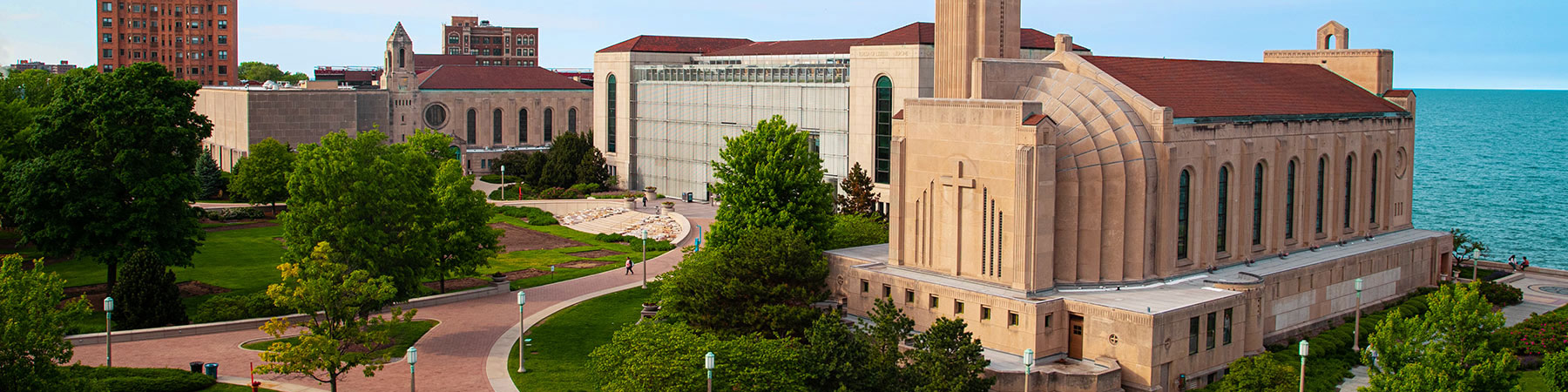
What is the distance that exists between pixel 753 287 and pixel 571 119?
340 ft

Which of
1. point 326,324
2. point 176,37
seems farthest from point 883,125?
point 176,37

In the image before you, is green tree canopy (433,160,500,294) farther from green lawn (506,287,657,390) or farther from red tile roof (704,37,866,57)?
red tile roof (704,37,866,57)

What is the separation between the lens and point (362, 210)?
55750 mm

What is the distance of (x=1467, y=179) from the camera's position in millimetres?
179625

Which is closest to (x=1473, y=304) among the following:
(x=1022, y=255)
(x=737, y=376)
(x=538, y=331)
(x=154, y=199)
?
(x=1022, y=255)

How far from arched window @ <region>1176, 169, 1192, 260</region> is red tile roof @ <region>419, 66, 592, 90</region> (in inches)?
3916

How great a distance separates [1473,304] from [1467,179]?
157585 millimetres

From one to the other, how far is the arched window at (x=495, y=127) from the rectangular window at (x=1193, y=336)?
106 meters

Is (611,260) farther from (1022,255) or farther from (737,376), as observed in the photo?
(737,376)

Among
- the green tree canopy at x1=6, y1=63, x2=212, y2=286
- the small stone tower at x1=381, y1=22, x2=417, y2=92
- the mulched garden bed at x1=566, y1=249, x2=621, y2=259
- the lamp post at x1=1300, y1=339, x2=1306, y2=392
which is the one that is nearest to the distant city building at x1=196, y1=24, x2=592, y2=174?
the small stone tower at x1=381, y1=22, x2=417, y2=92

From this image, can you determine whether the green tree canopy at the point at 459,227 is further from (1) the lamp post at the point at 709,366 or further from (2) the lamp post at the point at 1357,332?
(2) the lamp post at the point at 1357,332

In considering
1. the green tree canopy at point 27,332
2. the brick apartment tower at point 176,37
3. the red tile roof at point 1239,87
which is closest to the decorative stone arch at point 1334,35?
the red tile roof at point 1239,87

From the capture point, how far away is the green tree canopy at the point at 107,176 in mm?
60781

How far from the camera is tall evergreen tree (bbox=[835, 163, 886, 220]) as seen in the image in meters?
79.4
